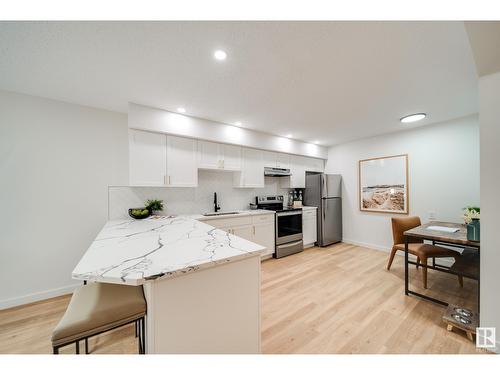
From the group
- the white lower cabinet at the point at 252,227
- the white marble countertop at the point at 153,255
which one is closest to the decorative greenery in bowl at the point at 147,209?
the white lower cabinet at the point at 252,227

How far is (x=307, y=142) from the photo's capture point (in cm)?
438

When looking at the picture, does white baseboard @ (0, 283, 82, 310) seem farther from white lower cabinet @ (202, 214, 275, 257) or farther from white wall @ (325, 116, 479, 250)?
white wall @ (325, 116, 479, 250)

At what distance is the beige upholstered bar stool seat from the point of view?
88 centimetres

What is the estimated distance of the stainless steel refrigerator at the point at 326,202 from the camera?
4.12 metres

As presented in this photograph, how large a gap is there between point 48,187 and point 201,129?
6.64 ft

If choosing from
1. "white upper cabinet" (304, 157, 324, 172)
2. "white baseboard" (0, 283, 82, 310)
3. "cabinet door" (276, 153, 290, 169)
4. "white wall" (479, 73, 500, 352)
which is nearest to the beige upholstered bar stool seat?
"white baseboard" (0, 283, 82, 310)

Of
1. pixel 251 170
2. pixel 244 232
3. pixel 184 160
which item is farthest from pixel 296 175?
pixel 184 160

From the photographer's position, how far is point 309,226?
4.07 metres

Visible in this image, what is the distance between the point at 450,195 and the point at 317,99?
9.46 ft

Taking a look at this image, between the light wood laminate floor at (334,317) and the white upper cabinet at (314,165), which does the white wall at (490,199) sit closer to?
the light wood laminate floor at (334,317)

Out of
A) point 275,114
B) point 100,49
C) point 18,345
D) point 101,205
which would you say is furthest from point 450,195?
point 18,345

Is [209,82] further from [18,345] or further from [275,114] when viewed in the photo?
[18,345]
